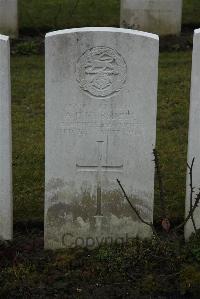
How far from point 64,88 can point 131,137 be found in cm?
64

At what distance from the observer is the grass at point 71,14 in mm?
13086

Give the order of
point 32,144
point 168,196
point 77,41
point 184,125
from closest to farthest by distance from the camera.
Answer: point 77,41 < point 168,196 < point 32,144 < point 184,125

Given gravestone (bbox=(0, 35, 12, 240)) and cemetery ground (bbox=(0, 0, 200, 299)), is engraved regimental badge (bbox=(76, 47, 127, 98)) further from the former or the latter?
cemetery ground (bbox=(0, 0, 200, 299))

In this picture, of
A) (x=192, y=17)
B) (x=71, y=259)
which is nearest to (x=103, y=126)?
(x=71, y=259)

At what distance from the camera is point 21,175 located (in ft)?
24.4

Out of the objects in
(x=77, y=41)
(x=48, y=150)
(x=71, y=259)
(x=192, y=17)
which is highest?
(x=192, y=17)

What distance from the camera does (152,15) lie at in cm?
1214

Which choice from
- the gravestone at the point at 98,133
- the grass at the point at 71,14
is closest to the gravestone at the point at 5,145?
the gravestone at the point at 98,133

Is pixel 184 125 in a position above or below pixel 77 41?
below

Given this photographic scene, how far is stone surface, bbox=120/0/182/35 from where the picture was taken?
12.0 meters

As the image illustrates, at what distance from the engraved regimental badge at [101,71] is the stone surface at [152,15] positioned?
639 cm

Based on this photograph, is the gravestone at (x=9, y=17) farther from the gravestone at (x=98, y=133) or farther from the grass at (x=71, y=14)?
the gravestone at (x=98, y=133)

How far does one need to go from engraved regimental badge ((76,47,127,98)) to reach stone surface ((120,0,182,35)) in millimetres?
6390

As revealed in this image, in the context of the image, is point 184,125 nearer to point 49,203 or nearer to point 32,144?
point 32,144
